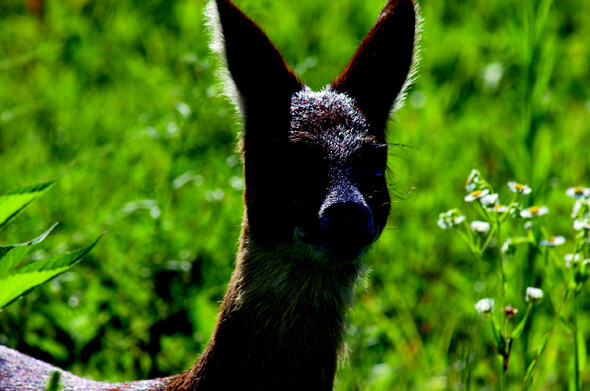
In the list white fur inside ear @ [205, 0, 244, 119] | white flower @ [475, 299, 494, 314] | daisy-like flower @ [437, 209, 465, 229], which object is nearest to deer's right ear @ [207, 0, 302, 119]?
white fur inside ear @ [205, 0, 244, 119]

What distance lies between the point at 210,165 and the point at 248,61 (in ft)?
6.09

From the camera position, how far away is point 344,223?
106 inches

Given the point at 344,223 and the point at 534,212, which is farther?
the point at 534,212

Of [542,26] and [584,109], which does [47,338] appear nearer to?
[542,26]

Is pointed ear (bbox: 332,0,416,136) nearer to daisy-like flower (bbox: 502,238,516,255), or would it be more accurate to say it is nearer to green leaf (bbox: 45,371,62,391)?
daisy-like flower (bbox: 502,238,516,255)

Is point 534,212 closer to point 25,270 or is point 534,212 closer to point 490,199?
point 490,199

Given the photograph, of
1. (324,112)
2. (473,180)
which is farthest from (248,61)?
(473,180)

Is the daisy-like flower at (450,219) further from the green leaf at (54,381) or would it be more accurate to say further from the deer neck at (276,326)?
the green leaf at (54,381)

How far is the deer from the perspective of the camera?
2.82 m

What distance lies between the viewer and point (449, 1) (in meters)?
6.91

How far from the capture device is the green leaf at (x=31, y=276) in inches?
97.4

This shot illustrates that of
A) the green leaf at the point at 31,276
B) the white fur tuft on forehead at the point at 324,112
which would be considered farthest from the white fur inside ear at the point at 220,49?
the green leaf at the point at 31,276

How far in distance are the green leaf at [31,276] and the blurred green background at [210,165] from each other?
1.05 metres

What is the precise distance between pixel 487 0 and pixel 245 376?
4958 millimetres
